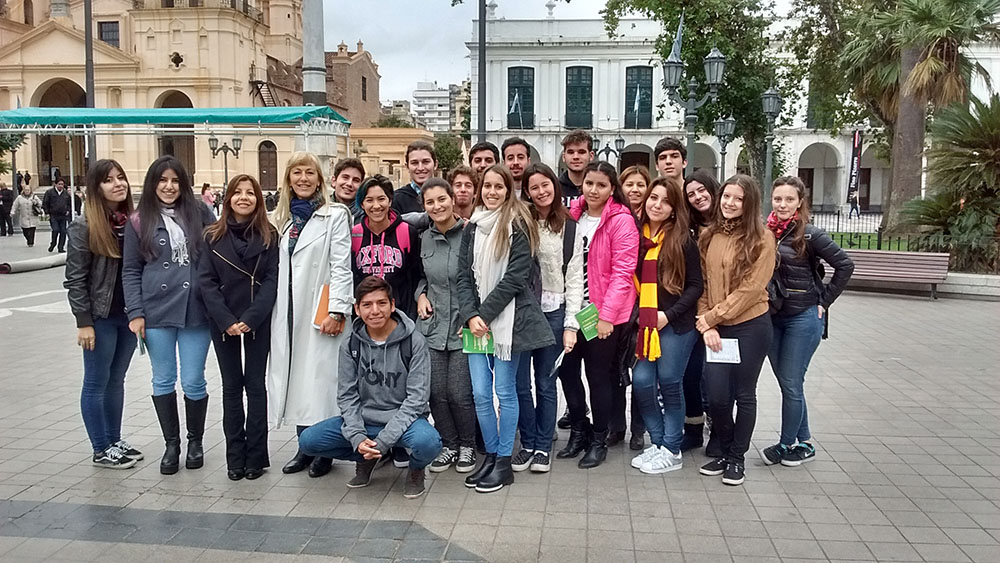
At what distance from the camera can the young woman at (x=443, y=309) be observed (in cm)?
476

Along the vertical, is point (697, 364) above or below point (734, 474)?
above

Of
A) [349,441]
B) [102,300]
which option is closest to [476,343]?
[349,441]

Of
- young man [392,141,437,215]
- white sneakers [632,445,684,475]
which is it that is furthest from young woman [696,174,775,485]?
young man [392,141,437,215]

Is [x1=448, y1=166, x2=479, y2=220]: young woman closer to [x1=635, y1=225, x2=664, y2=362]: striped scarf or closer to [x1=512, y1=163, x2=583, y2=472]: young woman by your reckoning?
[x1=512, y1=163, x2=583, y2=472]: young woman

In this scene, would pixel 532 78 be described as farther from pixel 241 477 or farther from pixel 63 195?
pixel 241 477

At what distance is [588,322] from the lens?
4.81m

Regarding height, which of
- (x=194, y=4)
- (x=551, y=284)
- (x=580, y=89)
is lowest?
(x=551, y=284)

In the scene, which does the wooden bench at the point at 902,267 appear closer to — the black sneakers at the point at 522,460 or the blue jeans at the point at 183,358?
the black sneakers at the point at 522,460

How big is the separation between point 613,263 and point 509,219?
703 millimetres

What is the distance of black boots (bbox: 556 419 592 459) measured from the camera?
5312 millimetres

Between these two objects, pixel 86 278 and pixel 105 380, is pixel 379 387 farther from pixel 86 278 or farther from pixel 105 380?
pixel 86 278

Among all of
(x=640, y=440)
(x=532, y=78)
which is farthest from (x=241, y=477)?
(x=532, y=78)

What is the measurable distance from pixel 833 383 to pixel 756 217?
3390 mm

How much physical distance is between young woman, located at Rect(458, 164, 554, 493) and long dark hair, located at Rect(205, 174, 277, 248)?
1.17 metres
